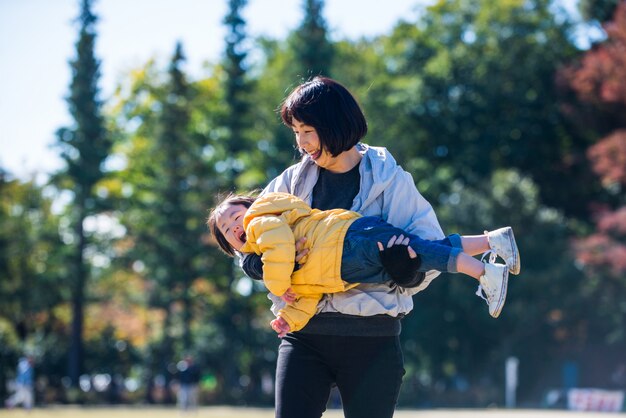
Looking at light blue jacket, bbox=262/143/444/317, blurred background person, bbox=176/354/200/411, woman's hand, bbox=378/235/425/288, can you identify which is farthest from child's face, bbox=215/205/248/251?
blurred background person, bbox=176/354/200/411

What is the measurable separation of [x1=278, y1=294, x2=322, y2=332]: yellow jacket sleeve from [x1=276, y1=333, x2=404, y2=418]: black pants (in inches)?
3.2

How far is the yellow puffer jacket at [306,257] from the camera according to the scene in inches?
175

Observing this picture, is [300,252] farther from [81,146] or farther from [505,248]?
[81,146]

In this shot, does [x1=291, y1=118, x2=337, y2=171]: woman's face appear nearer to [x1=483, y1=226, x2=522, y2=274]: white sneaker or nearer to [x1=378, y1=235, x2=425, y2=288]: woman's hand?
[x1=378, y1=235, x2=425, y2=288]: woman's hand

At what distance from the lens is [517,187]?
127 ft

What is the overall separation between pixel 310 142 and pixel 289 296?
673 millimetres

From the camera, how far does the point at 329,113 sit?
4.55 m

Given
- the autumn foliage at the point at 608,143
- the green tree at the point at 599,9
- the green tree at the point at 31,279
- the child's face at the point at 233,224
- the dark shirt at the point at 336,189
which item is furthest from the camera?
the green tree at the point at 599,9

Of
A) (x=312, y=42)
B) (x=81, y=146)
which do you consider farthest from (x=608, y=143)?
(x=81, y=146)

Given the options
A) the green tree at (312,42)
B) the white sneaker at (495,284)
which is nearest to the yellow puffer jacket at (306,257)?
the white sneaker at (495,284)

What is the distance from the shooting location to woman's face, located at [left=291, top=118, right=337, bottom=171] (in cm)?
457

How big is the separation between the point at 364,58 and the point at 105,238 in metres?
13.8

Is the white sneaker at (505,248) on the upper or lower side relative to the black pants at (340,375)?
upper

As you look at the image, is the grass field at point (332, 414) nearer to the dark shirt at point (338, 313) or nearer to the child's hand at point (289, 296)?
the dark shirt at point (338, 313)
